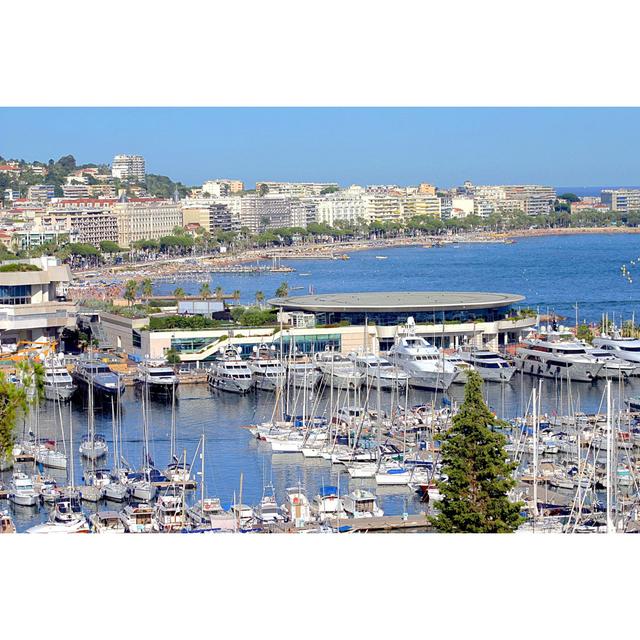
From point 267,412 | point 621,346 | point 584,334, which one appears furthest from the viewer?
point 584,334

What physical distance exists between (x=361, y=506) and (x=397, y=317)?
5.46 metres

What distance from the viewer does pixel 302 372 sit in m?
9.16

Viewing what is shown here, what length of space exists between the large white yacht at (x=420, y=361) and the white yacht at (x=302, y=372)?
0.58 meters

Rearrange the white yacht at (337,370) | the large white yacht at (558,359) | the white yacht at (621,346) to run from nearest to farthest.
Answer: the white yacht at (337,370), the large white yacht at (558,359), the white yacht at (621,346)

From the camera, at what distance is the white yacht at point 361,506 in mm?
5301

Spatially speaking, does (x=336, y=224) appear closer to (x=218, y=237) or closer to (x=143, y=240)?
(x=218, y=237)

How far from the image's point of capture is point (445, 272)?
78.0 feet

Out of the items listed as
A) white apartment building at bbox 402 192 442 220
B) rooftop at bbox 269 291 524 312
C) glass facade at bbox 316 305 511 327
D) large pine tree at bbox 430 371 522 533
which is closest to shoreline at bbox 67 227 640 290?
white apartment building at bbox 402 192 442 220

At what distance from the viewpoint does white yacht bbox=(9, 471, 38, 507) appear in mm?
5590

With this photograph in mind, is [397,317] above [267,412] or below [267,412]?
A: above

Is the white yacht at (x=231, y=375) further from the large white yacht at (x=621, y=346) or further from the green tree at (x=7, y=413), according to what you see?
the green tree at (x=7, y=413)

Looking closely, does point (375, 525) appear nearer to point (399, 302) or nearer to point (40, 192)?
point (399, 302)

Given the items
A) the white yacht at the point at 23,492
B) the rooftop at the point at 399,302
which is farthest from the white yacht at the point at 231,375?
the white yacht at the point at 23,492

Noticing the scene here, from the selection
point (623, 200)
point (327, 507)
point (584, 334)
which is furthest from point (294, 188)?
point (327, 507)
